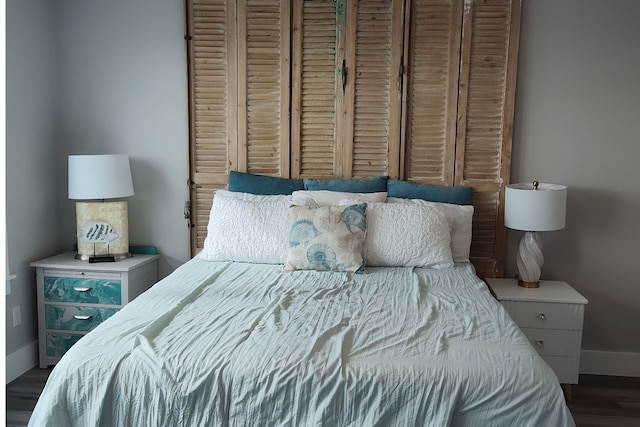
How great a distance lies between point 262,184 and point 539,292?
1.64 meters

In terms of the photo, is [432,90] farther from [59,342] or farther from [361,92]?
[59,342]

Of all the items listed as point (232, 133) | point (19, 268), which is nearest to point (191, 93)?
point (232, 133)

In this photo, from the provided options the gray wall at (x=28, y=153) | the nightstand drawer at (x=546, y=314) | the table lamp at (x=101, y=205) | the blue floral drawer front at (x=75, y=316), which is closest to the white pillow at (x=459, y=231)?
the nightstand drawer at (x=546, y=314)

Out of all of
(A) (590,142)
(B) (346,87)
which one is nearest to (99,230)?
(B) (346,87)

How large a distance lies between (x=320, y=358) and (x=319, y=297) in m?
0.62

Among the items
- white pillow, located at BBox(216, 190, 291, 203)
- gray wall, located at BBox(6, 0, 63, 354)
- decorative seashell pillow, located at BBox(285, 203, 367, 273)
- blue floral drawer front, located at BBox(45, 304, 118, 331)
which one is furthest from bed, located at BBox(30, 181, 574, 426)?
gray wall, located at BBox(6, 0, 63, 354)

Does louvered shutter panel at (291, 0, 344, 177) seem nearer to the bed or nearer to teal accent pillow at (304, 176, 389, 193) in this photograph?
teal accent pillow at (304, 176, 389, 193)

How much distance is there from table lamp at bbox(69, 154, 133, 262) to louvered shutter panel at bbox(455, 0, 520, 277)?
1.98m

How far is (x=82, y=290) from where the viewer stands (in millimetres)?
3133

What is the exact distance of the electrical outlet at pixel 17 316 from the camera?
122 inches

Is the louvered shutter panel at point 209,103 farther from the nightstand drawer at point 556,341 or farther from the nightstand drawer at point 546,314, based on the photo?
the nightstand drawer at point 556,341

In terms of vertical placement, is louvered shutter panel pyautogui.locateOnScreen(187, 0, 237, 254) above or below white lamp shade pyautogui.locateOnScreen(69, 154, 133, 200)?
above

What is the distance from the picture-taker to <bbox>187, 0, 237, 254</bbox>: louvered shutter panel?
3273mm

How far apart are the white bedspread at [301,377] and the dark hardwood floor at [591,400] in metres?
1.17
